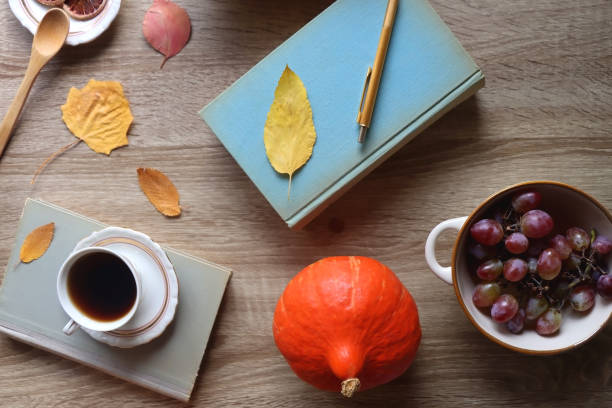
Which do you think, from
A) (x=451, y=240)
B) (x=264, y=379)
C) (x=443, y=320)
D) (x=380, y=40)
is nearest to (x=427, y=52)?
(x=380, y=40)

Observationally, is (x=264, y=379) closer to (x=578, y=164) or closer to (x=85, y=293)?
(x=85, y=293)

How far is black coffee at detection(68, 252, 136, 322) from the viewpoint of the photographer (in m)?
0.63

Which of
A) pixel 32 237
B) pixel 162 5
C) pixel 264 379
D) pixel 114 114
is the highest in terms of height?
pixel 162 5

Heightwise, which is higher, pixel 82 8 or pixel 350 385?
pixel 82 8

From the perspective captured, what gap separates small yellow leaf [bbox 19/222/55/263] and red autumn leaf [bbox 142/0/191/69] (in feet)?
0.90

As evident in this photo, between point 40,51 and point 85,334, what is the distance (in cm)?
37

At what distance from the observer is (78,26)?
2.33 ft

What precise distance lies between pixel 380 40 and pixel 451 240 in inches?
10.4

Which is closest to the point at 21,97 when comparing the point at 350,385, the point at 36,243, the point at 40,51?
the point at 40,51

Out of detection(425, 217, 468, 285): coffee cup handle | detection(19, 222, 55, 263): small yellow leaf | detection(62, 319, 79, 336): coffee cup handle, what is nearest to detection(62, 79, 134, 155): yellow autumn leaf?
detection(19, 222, 55, 263): small yellow leaf

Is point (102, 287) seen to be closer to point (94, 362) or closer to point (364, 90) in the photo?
point (94, 362)

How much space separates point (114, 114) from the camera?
2.31 feet

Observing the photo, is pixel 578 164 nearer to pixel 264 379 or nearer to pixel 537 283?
pixel 537 283

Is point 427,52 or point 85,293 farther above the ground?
point 427,52
